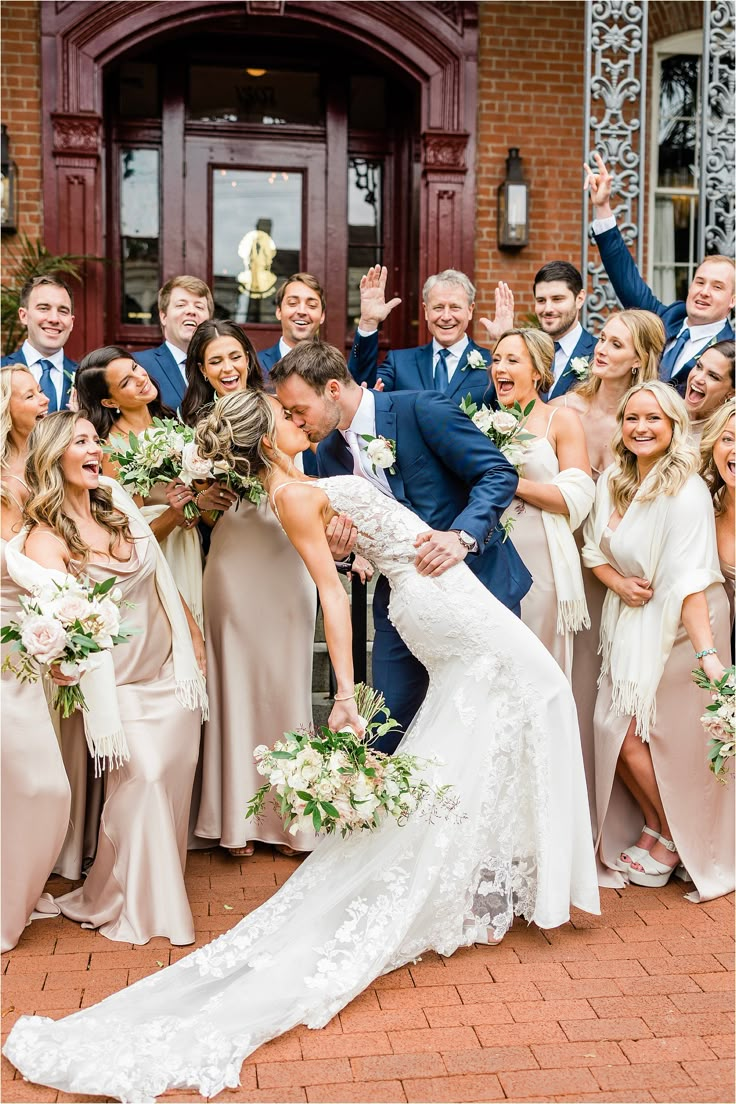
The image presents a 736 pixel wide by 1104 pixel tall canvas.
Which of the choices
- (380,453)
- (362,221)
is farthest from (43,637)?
(362,221)

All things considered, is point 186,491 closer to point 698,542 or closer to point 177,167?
point 698,542

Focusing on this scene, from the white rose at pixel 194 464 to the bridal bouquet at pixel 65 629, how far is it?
2.56ft

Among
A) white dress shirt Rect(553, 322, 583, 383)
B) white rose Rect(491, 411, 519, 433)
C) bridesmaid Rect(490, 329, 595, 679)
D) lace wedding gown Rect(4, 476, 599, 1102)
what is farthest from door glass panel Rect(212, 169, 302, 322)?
lace wedding gown Rect(4, 476, 599, 1102)

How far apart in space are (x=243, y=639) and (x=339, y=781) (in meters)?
1.46

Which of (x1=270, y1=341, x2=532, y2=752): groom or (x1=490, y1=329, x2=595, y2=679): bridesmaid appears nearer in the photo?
(x1=270, y1=341, x2=532, y2=752): groom

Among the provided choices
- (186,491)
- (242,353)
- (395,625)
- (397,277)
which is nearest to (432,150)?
(397,277)

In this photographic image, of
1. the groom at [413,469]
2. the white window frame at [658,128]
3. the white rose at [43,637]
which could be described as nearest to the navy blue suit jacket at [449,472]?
the groom at [413,469]

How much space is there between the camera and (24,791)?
4230mm

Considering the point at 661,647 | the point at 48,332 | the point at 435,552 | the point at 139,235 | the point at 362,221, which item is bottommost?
the point at 661,647

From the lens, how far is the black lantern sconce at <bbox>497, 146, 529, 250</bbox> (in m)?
9.40

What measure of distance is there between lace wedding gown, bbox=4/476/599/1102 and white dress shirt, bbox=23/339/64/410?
2.93m

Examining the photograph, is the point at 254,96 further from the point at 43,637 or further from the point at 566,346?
the point at 43,637

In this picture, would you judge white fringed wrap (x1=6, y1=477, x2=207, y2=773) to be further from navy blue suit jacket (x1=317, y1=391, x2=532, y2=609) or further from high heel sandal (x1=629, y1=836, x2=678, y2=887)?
high heel sandal (x1=629, y1=836, x2=678, y2=887)

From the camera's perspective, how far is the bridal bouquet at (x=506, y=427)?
4.89 metres
